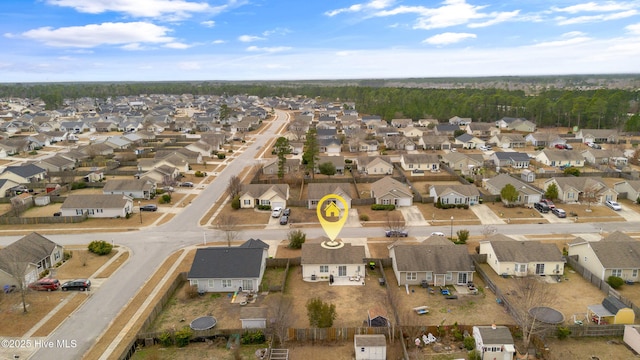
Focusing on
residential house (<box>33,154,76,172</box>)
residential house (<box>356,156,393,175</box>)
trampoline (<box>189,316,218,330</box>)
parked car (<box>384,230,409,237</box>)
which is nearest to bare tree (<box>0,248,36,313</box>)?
trampoline (<box>189,316,218,330</box>)

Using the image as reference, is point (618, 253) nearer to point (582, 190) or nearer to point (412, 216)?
point (412, 216)

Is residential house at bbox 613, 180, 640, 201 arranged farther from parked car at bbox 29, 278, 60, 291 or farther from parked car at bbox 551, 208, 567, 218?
parked car at bbox 29, 278, 60, 291

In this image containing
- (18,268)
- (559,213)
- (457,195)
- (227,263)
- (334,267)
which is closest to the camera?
(18,268)

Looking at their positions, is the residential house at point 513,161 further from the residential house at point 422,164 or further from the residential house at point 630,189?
the residential house at point 630,189

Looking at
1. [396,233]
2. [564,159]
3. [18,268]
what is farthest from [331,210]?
[564,159]

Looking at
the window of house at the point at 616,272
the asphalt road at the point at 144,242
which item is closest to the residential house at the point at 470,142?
the asphalt road at the point at 144,242

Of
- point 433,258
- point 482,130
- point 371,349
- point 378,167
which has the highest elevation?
point 482,130
